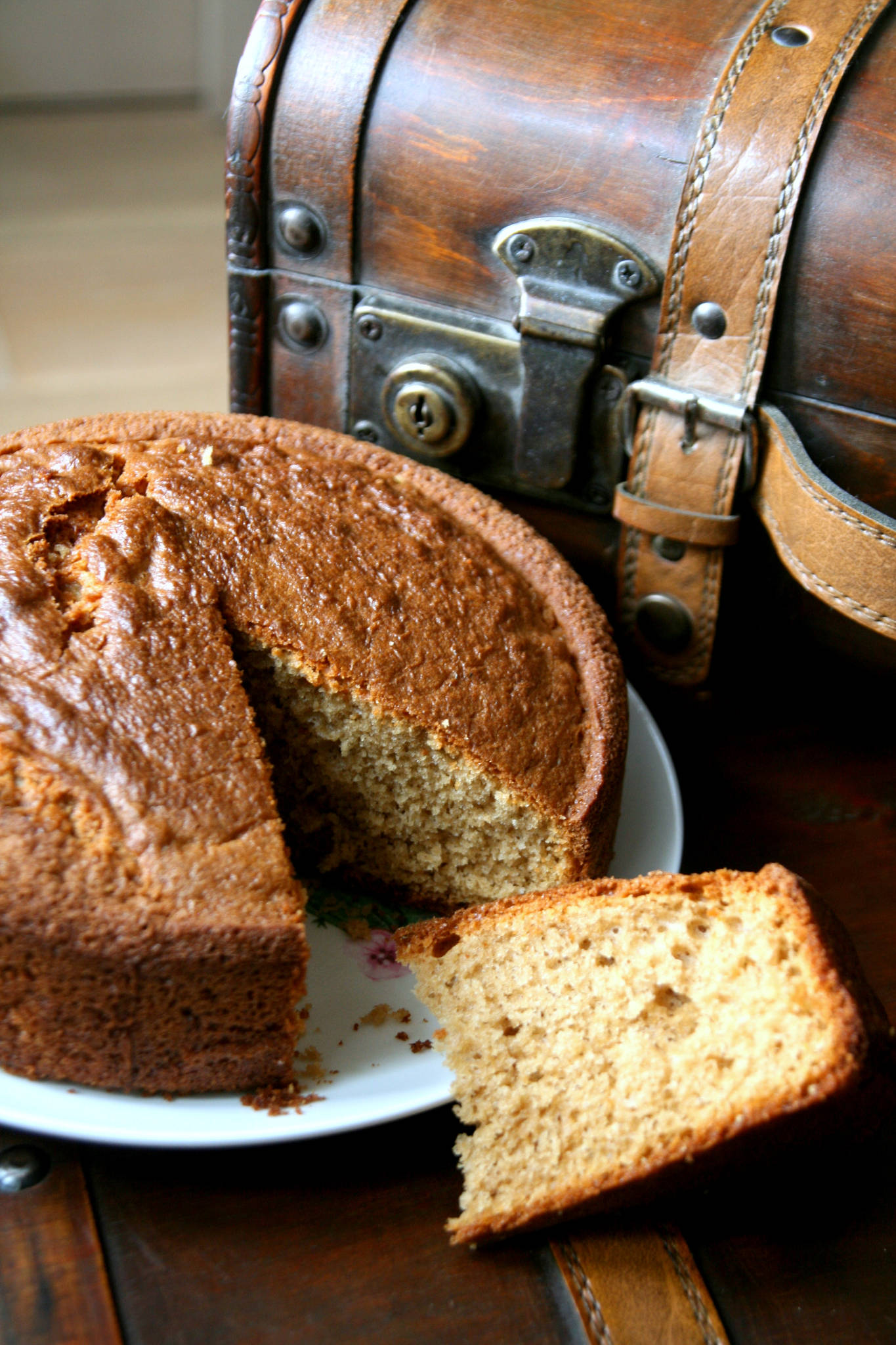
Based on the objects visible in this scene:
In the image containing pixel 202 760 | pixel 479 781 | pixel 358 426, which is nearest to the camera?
pixel 202 760

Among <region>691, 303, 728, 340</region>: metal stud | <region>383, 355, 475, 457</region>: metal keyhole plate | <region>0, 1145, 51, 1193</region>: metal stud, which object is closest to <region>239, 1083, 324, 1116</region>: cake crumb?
<region>0, 1145, 51, 1193</region>: metal stud

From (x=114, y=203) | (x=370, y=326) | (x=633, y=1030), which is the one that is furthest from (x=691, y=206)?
(x=114, y=203)

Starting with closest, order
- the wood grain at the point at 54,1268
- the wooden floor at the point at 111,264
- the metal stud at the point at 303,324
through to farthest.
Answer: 1. the wood grain at the point at 54,1268
2. the metal stud at the point at 303,324
3. the wooden floor at the point at 111,264

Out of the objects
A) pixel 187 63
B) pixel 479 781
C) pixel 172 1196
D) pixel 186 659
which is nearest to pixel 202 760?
pixel 186 659

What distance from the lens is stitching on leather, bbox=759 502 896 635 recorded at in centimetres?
208

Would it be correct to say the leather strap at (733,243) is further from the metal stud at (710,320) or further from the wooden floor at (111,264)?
the wooden floor at (111,264)

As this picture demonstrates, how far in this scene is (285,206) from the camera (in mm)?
2367

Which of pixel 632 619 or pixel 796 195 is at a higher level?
pixel 796 195

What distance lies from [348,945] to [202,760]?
1.48 feet

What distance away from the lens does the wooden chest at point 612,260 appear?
6.68ft

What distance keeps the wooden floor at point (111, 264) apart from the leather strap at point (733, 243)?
1.82 metres

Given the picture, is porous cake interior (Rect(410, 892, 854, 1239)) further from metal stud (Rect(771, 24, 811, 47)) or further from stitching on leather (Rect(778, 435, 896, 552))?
metal stud (Rect(771, 24, 811, 47))

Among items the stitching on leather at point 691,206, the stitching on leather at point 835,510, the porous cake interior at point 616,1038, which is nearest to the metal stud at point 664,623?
the stitching on leather at point 691,206

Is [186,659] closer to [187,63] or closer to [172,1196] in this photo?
[172,1196]
